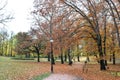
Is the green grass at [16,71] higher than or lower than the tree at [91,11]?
lower

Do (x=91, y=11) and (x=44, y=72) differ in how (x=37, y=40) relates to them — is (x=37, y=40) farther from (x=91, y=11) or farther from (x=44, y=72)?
(x=44, y=72)

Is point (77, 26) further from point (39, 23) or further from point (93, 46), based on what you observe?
point (39, 23)

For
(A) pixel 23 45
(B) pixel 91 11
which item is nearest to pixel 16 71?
(B) pixel 91 11

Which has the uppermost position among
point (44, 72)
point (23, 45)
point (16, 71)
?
point (23, 45)

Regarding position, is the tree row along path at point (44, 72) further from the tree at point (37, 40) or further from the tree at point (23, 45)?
the tree at point (23, 45)

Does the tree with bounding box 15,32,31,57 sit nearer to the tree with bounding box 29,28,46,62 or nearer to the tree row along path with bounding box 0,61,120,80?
the tree with bounding box 29,28,46,62

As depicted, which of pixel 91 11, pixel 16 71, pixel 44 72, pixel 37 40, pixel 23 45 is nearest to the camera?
pixel 16 71

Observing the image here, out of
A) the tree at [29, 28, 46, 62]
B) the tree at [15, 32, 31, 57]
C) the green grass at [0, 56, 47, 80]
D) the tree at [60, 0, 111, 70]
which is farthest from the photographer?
the tree at [15, 32, 31, 57]

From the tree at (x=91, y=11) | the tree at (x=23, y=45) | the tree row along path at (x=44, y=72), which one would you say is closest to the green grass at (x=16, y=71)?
the tree row along path at (x=44, y=72)

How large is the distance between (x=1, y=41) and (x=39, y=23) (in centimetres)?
4377

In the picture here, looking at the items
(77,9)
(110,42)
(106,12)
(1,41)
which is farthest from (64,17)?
(1,41)

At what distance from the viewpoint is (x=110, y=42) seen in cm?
4300

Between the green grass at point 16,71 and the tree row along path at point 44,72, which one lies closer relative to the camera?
the green grass at point 16,71

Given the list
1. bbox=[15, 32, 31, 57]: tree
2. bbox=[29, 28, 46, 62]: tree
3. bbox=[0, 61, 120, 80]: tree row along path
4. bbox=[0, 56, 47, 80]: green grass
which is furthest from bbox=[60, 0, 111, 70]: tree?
bbox=[15, 32, 31, 57]: tree
